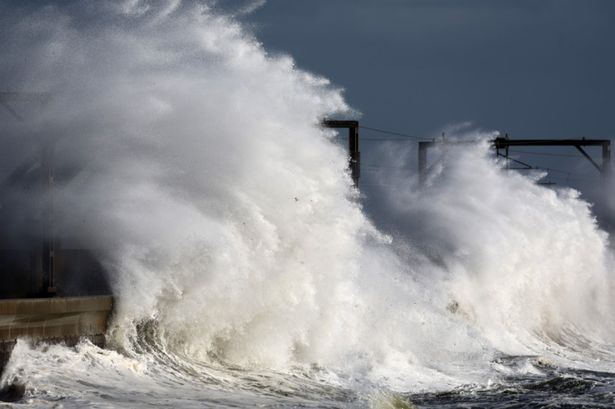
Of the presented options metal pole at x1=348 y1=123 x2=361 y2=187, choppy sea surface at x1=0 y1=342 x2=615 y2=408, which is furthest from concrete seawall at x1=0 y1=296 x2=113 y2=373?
metal pole at x1=348 y1=123 x2=361 y2=187

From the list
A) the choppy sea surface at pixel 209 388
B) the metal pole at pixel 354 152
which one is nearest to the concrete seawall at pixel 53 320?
the choppy sea surface at pixel 209 388

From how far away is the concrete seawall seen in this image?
46.2 ft

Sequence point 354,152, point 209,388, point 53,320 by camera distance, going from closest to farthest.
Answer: point 209,388 < point 53,320 < point 354,152

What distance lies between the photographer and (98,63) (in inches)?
730

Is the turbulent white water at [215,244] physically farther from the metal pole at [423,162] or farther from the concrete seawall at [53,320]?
the metal pole at [423,162]

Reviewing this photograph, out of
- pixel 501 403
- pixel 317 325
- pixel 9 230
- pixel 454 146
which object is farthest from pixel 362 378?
pixel 454 146

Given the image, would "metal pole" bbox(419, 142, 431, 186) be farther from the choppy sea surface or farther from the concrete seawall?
the concrete seawall

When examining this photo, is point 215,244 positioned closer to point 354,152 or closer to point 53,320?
point 53,320

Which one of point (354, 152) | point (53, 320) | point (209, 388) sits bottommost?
point (209, 388)

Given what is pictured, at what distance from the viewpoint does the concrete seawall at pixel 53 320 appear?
555 inches

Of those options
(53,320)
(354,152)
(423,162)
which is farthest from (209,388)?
(423,162)

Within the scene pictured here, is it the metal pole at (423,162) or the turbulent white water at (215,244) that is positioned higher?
the metal pole at (423,162)

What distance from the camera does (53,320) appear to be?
14.8 m

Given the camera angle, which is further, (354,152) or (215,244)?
(354,152)
